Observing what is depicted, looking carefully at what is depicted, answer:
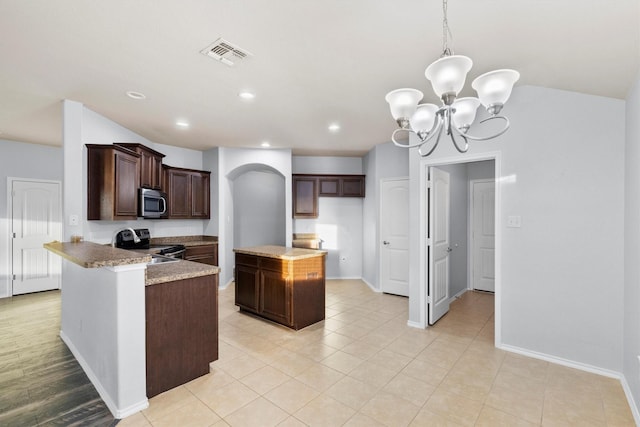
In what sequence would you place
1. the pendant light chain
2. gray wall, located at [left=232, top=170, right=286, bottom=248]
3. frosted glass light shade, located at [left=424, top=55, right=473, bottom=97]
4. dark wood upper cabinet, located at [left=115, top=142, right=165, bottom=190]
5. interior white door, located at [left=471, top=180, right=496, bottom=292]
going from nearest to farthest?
1. frosted glass light shade, located at [left=424, top=55, right=473, bottom=97]
2. the pendant light chain
3. dark wood upper cabinet, located at [left=115, top=142, right=165, bottom=190]
4. interior white door, located at [left=471, top=180, right=496, bottom=292]
5. gray wall, located at [left=232, top=170, right=286, bottom=248]

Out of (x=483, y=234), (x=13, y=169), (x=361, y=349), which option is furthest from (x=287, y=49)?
(x=13, y=169)

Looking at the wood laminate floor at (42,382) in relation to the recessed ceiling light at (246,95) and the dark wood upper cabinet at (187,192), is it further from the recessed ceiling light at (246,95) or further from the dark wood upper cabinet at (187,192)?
the recessed ceiling light at (246,95)

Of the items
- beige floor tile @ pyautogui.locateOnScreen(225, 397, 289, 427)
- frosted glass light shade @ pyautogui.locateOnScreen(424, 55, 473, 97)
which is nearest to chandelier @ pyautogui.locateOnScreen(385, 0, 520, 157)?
frosted glass light shade @ pyautogui.locateOnScreen(424, 55, 473, 97)

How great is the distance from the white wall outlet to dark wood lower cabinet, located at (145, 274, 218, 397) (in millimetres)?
2889

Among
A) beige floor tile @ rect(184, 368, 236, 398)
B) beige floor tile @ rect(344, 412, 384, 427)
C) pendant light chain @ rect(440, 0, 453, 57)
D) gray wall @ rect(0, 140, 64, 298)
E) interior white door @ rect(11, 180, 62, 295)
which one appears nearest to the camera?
pendant light chain @ rect(440, 0, 453, 57)

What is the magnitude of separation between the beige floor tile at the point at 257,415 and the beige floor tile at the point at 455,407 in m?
1.04

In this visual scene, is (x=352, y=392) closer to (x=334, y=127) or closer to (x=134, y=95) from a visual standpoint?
(x=334, y=127)

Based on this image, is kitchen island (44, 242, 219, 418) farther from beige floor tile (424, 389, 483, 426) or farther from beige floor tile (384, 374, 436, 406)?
beige floor tile (424, 389, 483, 426)

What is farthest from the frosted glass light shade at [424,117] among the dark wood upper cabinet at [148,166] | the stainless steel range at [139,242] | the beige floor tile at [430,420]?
the stainless steel range at [139,242]

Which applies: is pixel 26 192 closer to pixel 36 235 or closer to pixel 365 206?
pixel 36 235

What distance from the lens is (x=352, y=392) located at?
2195mm

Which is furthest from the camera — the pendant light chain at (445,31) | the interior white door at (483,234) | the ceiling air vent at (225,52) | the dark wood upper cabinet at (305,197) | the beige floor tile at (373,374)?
the dark wood upper cabinet at (305,197)

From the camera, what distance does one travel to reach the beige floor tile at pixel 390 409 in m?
1.89

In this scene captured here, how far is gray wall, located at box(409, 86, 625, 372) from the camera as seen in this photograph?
2.42m
